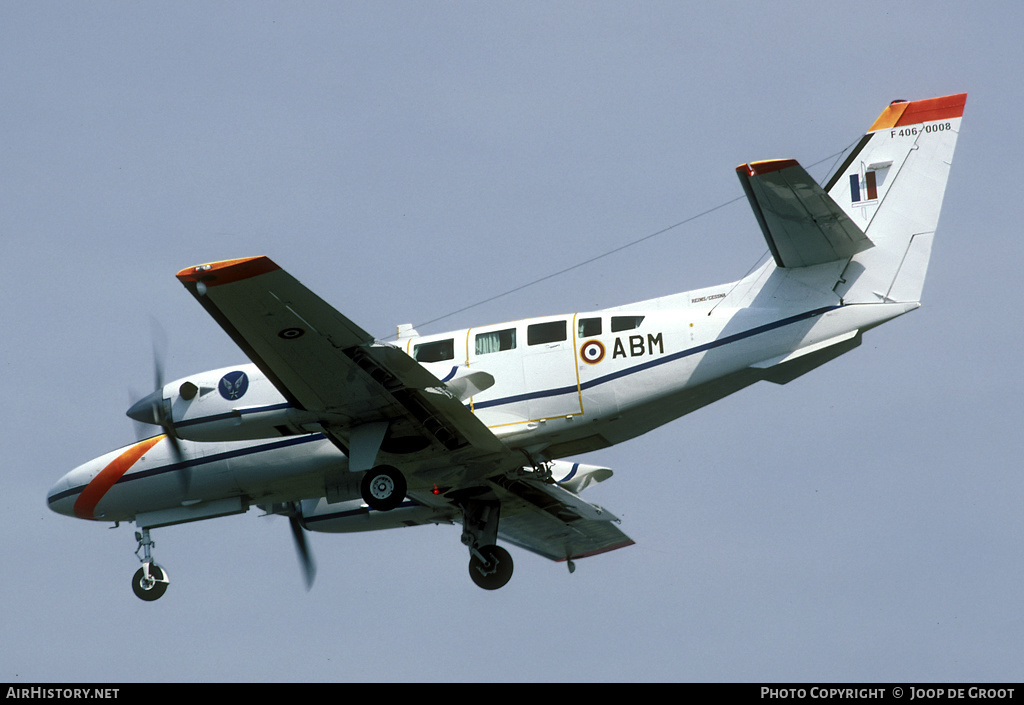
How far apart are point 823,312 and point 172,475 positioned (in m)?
13.1

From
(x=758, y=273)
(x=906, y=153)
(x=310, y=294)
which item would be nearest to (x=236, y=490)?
(x=310, y=294)

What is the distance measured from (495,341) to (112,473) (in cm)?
873

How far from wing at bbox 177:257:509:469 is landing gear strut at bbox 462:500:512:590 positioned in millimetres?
3664

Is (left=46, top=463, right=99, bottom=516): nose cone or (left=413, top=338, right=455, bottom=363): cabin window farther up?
(left=413, top=338, right=455, bottom=363): cabin window

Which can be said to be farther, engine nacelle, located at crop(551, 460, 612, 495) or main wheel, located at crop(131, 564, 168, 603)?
engine nacelle, located at crop(551, 460, 612, 495)

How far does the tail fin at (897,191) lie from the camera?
23734 mm

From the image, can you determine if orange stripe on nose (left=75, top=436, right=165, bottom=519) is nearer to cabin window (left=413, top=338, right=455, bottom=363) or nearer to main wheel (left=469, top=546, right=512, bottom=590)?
cabin window (left=413, top=338, right=455, bottom=363)

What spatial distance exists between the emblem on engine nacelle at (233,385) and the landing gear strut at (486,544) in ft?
20.4

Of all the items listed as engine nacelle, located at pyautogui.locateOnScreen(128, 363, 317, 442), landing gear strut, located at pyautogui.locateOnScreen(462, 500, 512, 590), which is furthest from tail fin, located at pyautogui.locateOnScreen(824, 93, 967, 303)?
engine nacelle, located at pyautogui.locateOnScreen(128, 363, 317, 442)

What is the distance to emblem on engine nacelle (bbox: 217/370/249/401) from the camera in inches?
956

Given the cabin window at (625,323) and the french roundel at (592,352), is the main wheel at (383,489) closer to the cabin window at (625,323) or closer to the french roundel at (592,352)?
the french roundel at (592,352)

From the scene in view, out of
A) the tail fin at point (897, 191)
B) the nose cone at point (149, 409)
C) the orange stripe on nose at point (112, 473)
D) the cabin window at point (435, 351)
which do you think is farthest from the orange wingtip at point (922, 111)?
the orange stripe on nose at point (112, 473)

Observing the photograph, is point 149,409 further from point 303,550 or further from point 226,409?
point 303,550

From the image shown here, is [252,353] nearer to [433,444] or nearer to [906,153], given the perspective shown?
[433,444]
